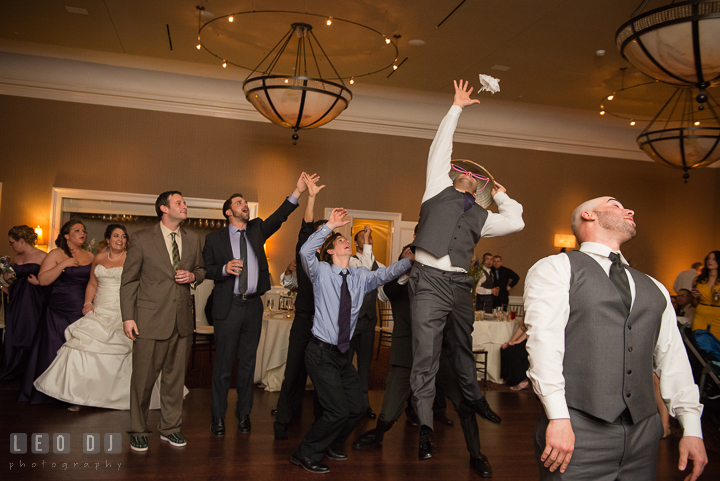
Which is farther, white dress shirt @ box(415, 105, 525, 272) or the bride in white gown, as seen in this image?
the bride in white gown

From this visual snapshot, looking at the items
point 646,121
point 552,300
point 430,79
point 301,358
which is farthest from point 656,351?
point 646,121

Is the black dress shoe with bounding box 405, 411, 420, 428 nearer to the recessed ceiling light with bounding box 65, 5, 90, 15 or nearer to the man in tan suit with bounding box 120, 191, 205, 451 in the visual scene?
the man in tan suit with bounding box 120, 191, 205, 451

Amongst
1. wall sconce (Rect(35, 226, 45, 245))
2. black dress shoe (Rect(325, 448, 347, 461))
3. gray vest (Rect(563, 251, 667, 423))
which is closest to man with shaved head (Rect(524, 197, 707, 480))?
gray vest (Rect(563, 251, 667, 423))

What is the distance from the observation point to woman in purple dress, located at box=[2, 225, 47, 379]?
5.84 m

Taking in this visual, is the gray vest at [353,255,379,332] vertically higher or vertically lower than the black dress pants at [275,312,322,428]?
higher

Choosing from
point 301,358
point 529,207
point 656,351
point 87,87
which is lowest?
point 301,358

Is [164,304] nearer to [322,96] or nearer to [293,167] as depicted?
[322,96]

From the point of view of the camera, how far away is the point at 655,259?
11.4m

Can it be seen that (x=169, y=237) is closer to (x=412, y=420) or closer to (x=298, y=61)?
(x=412, y=420)

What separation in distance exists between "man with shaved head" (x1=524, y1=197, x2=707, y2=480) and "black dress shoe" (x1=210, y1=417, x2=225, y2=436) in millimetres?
2899

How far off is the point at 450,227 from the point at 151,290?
85.0 inches

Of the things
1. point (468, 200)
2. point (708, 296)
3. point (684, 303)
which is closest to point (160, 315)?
point (468, 200)

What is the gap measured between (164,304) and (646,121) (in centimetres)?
1033

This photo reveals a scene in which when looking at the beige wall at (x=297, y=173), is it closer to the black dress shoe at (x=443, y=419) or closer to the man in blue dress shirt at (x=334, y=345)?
the black dress shoe at (x=443, y=419)
